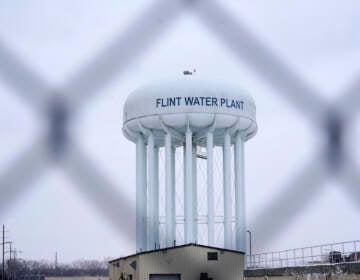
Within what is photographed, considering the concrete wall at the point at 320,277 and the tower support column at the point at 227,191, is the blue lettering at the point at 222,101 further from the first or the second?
the concrete wall at the point at 320,277

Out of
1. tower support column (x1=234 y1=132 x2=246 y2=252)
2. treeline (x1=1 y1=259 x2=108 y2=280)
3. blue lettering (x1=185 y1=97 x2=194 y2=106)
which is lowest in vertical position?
treeline (x1=1 y1=259 x2=108 y2=280)

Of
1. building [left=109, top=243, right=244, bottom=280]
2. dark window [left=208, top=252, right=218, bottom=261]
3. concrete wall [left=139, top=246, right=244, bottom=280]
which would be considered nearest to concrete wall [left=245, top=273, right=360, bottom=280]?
concrete wall [left=139, top=246, right=244, bottom=280]

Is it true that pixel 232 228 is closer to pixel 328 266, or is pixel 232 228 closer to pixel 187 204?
pixel 187 204

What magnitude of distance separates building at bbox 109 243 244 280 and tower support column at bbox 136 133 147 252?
9.01 meters

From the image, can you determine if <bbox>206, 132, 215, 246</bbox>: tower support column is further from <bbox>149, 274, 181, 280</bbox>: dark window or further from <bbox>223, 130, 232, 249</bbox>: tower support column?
<bbox>149, 274, 181, 280</bbox>: dark window

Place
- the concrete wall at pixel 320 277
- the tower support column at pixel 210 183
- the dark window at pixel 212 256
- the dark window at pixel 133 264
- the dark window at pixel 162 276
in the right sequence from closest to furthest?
the concrete wall at pixel 320 277
the dark window at pixel 162 276
the dark window at pixel 133 264
the dark window at pixel 212 256
the tower support column at pixel 210 183

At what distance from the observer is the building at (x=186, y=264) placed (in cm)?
3588

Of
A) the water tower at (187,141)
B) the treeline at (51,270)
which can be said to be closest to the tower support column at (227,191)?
the water tower at (187,141)

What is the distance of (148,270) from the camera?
1432 inches

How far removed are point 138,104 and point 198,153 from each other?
5787 millimetres

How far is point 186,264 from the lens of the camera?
1419 inches

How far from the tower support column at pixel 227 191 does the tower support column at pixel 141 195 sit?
534 centimetres

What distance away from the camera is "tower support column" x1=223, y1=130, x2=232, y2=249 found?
4688 cm

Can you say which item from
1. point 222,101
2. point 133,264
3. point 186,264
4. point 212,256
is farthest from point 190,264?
point 222,101
